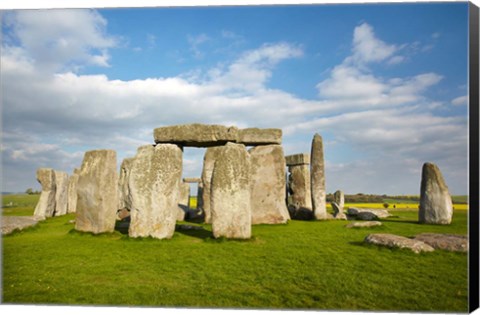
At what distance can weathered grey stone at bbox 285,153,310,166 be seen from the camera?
660 inches

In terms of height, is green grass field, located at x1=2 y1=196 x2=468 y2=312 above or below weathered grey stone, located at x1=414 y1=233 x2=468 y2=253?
below

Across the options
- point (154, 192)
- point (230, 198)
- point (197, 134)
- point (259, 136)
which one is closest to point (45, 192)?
point (154, 192)

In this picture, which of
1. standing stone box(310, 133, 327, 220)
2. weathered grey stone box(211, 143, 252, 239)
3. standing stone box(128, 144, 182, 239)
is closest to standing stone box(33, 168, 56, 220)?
A: standing stone box(128, 144, 182, 239)

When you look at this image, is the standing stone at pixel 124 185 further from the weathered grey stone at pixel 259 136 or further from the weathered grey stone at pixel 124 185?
the weathered grey stone at pixel 259 136

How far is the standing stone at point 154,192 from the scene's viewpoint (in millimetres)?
8781

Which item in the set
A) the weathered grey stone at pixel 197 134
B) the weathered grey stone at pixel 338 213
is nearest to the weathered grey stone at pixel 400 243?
the weathered grey stone at pixel 197 134

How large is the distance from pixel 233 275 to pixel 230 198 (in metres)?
3.01

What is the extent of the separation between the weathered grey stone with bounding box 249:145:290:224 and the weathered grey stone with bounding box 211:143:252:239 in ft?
15.8

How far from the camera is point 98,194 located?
9508 millimetres

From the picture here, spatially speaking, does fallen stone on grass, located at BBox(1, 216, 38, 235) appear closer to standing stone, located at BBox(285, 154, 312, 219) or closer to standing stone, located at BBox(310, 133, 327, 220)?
standing stone, located at BBox(310, 133, 327, 220)

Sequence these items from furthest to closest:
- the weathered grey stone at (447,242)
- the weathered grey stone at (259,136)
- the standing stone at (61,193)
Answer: the standing stone at (61,193) < the weathered grey stone at (259,136) < the weathered grey stone at (447,242)

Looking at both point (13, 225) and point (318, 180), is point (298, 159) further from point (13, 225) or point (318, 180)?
point (13, 225)

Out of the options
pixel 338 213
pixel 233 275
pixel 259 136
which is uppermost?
pixel 259 136

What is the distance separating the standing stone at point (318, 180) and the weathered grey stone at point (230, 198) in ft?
23.3
